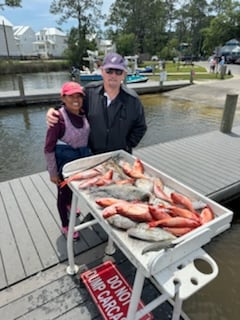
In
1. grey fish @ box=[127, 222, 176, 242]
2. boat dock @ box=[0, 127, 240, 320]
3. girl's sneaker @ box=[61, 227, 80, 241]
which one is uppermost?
grey fish @ box=[127, 222, 176, 242]

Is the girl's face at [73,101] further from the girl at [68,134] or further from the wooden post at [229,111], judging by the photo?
the wooden post at [229,111]

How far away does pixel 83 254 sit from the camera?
7.11ft

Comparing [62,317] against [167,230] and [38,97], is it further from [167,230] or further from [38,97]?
[38,97]

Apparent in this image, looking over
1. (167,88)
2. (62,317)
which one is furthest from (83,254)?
(167,88)

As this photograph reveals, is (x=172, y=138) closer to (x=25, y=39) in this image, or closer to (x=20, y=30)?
(x=25, y=39)

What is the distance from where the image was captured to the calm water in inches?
84.0

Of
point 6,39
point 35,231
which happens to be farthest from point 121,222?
point 6,39

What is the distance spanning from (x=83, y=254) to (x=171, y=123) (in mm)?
7026

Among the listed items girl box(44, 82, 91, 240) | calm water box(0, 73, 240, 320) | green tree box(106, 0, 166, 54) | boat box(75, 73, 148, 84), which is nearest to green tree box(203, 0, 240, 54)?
green tree box(106, 0, 166, 54)

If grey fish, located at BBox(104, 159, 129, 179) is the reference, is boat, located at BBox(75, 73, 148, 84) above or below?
below

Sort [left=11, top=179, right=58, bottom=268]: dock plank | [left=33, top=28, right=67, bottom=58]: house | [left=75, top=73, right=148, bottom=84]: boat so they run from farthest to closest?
[left=33, top=28, right=67, bottom=58]: house < [left=75, top=73, right=148, bottom=84]: boat < [left=11, top=179, right=58, bottom=268]: dock plank

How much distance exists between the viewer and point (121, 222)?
117 centimetres

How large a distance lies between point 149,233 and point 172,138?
246 inches

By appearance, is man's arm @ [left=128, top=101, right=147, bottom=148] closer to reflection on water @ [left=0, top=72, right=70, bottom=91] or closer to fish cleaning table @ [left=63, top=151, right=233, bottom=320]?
fish cleaning table @ [left=63, top=151, right=233, bottom=320]
